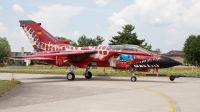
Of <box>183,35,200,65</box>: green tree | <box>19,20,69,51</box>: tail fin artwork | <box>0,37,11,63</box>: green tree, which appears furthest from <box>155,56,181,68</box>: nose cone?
<box>0,37,11,63</box>: green tree

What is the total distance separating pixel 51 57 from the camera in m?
23.0

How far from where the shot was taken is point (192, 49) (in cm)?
10656

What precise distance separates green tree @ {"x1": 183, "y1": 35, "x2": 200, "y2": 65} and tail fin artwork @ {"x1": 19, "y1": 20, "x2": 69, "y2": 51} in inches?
Result: 3605

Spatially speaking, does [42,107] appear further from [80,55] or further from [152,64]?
[80,55]

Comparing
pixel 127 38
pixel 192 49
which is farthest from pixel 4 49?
pixel 192 49

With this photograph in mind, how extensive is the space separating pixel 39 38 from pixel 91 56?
6.43 m

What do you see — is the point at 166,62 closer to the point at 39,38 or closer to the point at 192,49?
the point at 39,38

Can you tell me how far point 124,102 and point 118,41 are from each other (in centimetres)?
6371

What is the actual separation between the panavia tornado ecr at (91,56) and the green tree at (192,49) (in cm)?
9175

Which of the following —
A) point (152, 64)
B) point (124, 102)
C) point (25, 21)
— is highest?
point (25, 21)

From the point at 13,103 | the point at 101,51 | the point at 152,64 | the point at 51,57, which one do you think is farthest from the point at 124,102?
the point at 51,57

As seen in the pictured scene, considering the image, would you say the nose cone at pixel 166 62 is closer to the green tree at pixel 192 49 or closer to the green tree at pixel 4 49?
the green tree at pixel 192 49

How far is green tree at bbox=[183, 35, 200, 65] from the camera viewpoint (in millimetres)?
106312

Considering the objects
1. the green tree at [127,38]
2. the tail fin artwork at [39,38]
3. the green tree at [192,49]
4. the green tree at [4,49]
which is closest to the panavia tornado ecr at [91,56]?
the tail fin artwork at [39,38]
